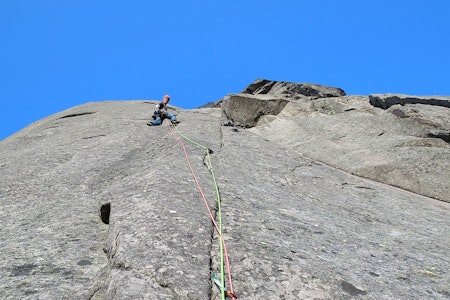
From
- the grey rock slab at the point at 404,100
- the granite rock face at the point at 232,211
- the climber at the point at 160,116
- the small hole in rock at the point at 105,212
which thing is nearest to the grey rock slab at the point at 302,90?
the grey rock slab at the point at 404,100

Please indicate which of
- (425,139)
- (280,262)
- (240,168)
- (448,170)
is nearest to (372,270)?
(280,262)

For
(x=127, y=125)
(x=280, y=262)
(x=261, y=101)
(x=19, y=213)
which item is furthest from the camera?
(x=261, y=101)

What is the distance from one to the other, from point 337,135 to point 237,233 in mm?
11040

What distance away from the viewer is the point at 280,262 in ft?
19.7

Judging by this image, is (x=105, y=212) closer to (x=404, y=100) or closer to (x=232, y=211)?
(x=232, y=211)

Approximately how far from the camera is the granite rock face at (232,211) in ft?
18.5

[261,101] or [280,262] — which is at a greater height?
[261,101]

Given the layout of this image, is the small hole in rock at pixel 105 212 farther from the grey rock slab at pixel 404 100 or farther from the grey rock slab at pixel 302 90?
the grey rock slab at pixel 302 90

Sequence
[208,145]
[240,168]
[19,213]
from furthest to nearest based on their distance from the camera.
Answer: [208,145] < [240,168] < [19,213]

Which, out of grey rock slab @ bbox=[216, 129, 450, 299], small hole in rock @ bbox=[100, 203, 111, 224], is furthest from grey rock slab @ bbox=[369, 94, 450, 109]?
small hole in rock @ bbox=[100, 203, 111, 224]

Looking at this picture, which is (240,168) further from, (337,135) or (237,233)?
(337,135)

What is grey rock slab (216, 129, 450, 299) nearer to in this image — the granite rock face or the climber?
the granite rock face

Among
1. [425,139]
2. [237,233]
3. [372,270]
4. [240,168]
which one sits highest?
[425,139]

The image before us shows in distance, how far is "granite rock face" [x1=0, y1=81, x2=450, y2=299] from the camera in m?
5.64
